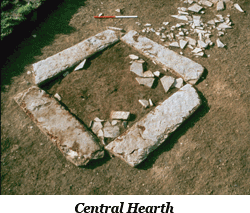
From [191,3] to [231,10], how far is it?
805 millimetres

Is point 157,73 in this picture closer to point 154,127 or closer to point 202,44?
point 154,127

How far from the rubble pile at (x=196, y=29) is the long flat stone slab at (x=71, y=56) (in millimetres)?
745

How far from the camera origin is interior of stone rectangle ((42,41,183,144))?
2.37m

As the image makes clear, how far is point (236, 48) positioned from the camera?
9.71 feet

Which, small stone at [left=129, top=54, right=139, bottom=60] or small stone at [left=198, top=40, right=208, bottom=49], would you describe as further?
small stone at [left=198, top=40, right=208, bottom=49]

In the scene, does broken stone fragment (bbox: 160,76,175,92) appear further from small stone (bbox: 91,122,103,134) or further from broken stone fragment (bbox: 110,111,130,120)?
small stone (bbox: 91,122,103,134)

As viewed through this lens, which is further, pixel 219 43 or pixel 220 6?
pixel 220 6

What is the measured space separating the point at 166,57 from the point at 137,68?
53 cm

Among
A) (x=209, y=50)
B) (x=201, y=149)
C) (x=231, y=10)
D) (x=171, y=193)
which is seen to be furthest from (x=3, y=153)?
(x=231, y=10)

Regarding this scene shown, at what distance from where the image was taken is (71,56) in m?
2.76

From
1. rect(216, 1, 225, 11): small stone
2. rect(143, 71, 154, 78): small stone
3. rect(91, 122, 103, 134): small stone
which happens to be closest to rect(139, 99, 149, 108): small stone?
rect(143, 71, 154, 78): small stone

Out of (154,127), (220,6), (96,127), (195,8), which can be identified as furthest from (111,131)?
(220,6)

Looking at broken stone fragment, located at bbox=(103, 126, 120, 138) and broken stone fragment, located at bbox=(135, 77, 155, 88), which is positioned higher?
broken stone fragment, located at bbox=(135, 77, 155, 88)

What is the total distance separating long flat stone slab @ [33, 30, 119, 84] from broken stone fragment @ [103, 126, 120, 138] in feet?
3.80
